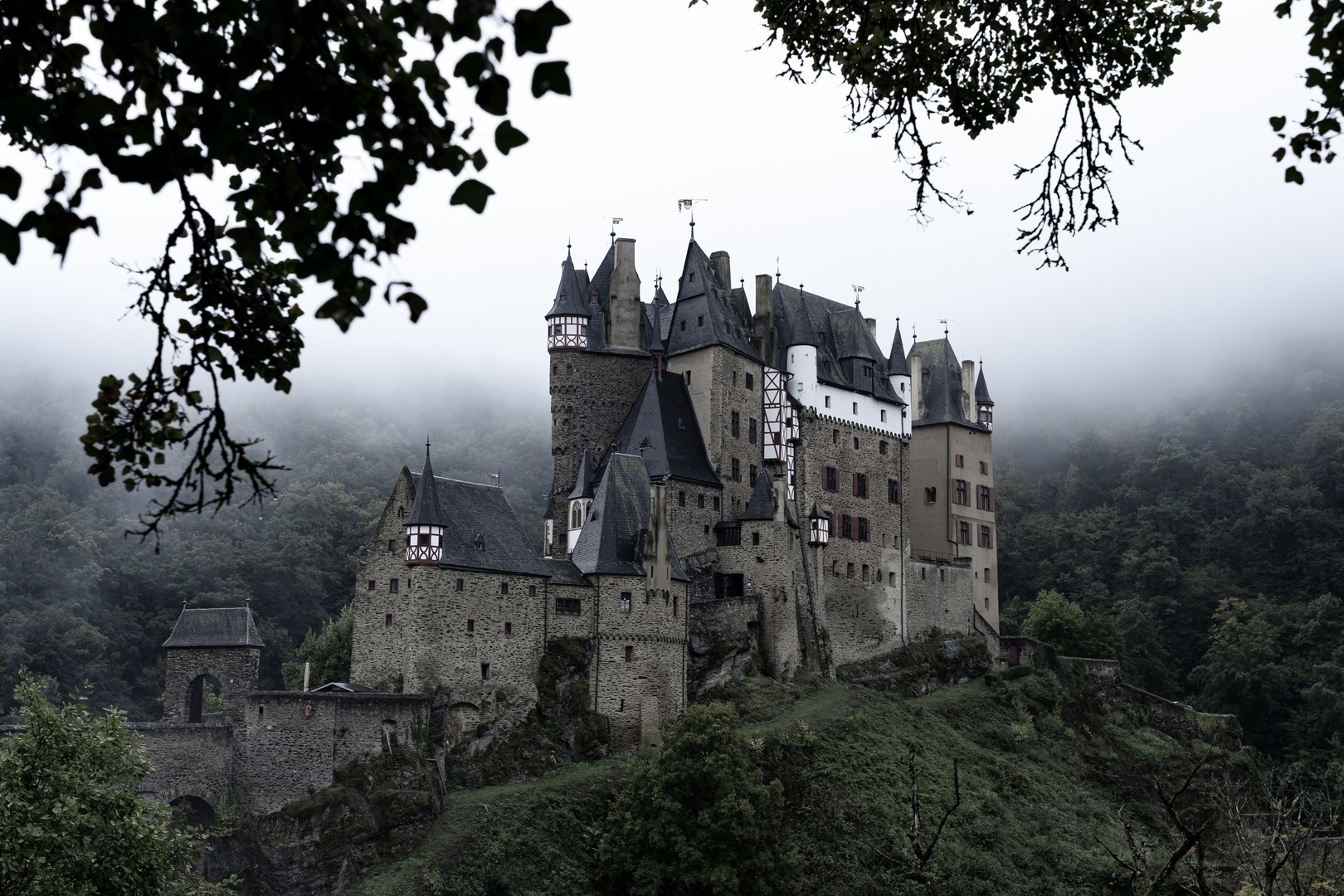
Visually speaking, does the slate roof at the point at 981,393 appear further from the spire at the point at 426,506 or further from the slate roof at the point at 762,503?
the spire at the point at 426,506

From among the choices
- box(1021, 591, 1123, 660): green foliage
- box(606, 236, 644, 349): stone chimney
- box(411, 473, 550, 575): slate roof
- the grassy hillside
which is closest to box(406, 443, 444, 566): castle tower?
box(411, 473, 550, 575): slate roof

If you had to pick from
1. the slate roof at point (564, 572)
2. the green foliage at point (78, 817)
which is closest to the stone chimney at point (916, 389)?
the slate roof at point (564, 572)

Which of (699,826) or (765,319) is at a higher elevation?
(765,319)

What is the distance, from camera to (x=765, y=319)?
54750 mm

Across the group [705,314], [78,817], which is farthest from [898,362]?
[78,817]

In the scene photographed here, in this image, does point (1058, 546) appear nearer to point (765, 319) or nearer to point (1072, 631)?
point (1072, 631)

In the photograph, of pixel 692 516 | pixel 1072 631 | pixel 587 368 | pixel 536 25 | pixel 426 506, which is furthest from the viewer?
pixel 1072 631

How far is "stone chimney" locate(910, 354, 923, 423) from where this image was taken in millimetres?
60781

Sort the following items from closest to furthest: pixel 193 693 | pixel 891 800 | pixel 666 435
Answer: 1. pixel 891 800
2. pixel 193 693
3. pixel 666 435

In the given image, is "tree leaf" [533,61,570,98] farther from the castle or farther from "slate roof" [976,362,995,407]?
"slate roof" [976,362,995,407]

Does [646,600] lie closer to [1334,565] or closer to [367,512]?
[367,512]

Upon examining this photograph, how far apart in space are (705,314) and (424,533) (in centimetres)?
1793

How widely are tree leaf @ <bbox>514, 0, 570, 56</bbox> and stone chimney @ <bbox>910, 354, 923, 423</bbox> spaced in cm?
5686

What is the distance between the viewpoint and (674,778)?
34375 millimetres
